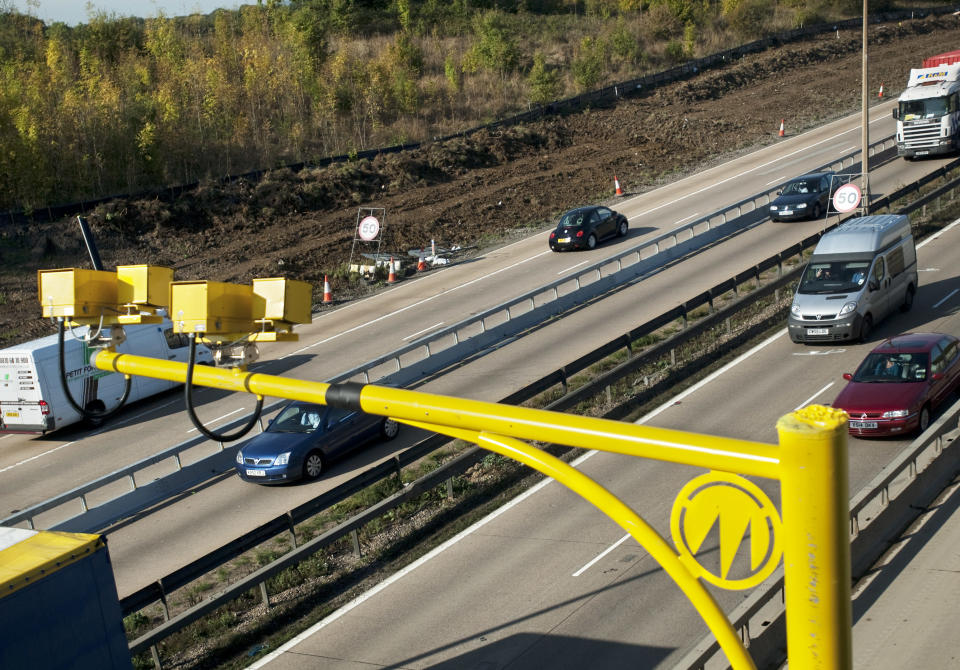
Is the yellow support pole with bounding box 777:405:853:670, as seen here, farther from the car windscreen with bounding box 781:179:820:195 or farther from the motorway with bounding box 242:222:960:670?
the car windscreen with bounding box 781:179:820:195

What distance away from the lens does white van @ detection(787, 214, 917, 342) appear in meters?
21.2

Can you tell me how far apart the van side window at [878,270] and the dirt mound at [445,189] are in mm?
17630

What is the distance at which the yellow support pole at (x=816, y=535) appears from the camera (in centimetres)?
254

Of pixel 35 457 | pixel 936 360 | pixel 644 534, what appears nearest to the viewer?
pixel 644 534

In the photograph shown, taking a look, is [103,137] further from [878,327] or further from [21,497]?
[878,327]

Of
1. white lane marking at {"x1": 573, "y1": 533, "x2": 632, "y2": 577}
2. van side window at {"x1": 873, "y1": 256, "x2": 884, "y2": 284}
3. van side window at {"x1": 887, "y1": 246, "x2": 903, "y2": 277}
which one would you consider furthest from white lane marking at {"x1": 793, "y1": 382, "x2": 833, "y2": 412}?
white lane marking at {"x1": 573, "y1": 533, "x2": 632, "y2": 577}

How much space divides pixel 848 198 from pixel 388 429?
16940 millimetres

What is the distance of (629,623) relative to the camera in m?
11.3

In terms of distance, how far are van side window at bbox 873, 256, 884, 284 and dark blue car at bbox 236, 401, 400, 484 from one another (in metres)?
12.1

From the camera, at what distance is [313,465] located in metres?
17.6

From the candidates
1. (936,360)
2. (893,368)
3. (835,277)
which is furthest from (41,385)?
(936,360)

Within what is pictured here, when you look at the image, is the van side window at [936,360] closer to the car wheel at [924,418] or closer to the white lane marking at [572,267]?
the car wheel at [924,418]

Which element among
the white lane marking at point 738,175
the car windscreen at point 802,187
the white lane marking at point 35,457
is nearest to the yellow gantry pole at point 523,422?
the white lane marking at point 35,457

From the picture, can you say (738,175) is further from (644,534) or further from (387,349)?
(644,534)
